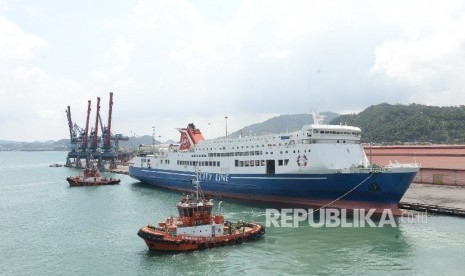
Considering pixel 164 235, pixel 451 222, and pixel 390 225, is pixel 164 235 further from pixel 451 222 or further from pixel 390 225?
pixel 451 222

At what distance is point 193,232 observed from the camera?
1041 inches

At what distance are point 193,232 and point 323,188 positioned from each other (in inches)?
611

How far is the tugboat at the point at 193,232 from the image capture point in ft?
83.4

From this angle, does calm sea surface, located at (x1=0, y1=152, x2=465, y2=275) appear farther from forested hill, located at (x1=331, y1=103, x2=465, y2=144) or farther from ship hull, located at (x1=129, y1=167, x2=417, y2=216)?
forested hill, located at (x1=331, y1=103, x2=465, y2=144)

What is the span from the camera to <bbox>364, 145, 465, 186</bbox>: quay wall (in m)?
47.7

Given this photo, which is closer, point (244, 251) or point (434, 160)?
point (244, 251)

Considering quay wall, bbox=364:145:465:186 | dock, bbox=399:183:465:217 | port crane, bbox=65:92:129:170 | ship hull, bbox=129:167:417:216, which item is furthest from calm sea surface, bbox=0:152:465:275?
port crane, bbox=65:92:129:170

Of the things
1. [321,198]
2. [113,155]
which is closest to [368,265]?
[321,198]

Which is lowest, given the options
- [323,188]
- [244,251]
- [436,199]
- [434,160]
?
[244,251]

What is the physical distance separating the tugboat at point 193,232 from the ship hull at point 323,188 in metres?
11.7

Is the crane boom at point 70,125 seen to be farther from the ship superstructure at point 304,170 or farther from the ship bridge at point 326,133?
the ship bridge at point 326,133

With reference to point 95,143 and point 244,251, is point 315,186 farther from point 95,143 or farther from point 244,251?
point 95,143

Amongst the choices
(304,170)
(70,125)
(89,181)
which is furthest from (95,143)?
(304,170)

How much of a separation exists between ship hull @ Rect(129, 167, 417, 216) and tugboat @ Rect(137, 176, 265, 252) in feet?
38.4
